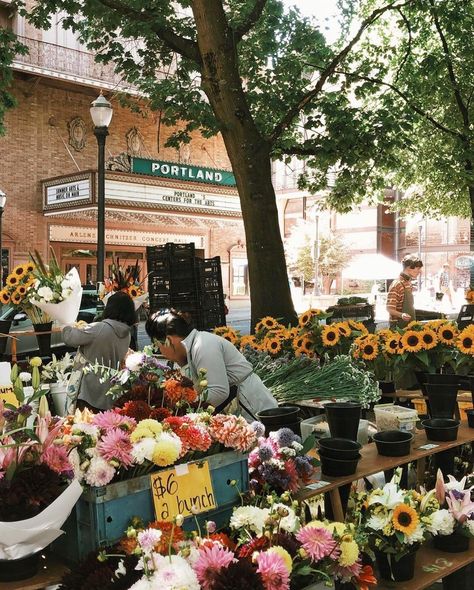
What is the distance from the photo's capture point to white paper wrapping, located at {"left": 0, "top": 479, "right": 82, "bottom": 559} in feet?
6.11

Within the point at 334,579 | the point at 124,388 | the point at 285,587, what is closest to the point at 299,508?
the point at 334,579

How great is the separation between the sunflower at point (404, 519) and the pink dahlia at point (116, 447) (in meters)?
1.06

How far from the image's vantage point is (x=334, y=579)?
218 cm

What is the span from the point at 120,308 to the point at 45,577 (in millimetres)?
3378

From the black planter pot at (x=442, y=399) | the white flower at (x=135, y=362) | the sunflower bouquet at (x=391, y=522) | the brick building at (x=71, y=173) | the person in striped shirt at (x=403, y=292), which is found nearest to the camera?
the sunflower bouquet at (x=391, y=522)

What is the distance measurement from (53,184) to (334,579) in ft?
66.2

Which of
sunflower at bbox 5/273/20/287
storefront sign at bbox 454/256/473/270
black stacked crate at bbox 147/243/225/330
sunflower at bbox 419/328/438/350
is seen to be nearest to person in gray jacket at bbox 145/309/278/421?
sunflower at bbox 419/328/438/350

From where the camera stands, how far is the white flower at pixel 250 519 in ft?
6.82

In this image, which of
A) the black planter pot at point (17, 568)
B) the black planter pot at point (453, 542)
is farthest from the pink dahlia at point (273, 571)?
the black planter pot at point (453, 542)

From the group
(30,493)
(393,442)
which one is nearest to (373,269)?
(393,442)

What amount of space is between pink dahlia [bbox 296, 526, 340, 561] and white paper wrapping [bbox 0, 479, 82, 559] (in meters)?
0.68

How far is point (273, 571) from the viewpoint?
184 centimetres

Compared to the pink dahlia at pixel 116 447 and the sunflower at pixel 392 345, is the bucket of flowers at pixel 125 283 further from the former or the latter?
Result: the pink dahlia at pixel 116 447

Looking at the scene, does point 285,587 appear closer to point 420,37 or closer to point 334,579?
point 334,579
